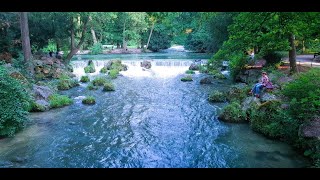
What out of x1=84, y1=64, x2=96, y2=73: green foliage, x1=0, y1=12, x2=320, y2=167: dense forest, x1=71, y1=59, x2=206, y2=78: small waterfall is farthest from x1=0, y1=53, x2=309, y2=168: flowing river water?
x1=84, y1=64, x2=96, y2=73: green foliage

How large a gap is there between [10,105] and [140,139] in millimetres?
5191

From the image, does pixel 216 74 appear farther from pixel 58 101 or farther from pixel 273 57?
pixel 58 101

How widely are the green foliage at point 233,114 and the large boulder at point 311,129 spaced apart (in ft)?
12.9

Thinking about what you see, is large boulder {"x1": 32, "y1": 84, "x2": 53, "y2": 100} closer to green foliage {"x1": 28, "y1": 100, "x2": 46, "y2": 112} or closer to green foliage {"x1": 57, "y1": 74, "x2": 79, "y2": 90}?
green foliage {"x1": 28, "y1": 100, "x2": 46, "y2": 112}

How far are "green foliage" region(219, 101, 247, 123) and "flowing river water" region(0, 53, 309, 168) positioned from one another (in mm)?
420

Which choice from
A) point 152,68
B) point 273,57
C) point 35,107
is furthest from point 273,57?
point 35,107

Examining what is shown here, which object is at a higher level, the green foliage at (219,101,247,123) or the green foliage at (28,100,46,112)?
the green foliage at (28,100,46,112)

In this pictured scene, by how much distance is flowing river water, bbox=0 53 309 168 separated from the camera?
8961mm

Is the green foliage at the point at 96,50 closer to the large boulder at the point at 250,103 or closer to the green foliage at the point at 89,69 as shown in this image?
the green foliage at the point at 89,69

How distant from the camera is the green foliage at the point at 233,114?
12.9 meters
